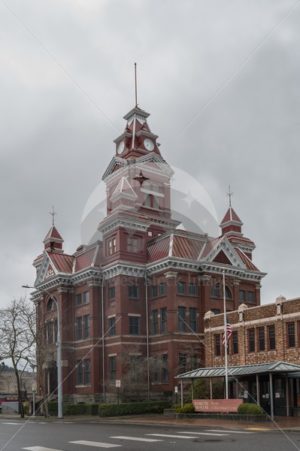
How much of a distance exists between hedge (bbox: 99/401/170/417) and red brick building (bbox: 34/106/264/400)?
4.24 m

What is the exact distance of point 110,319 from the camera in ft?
198

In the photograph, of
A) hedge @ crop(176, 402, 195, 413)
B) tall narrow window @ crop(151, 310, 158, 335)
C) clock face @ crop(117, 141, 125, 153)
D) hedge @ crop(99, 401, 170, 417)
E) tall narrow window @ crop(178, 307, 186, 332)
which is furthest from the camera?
clock face @ crop(117, 141, 125, 153)

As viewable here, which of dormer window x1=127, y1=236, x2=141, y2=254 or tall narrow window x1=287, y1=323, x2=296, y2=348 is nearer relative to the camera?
tall narrow window x1=287, y1=323, x2=296, y2=348

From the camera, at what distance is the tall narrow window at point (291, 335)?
4394 cm

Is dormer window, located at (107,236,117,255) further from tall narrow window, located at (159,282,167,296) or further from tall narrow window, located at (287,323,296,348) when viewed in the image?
tall narrow window, located at (287,323,296,348)

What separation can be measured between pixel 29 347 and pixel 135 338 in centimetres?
1005

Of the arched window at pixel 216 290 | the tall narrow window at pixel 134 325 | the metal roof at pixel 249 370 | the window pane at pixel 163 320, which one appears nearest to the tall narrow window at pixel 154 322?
the window pane at pixel 163 320

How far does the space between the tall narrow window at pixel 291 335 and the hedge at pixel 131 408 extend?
45.5 ft

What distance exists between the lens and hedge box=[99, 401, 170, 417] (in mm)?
49125

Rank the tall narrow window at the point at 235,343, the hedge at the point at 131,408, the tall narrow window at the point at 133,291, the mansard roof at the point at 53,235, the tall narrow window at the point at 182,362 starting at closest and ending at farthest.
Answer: the hedge at the point at 131,408 < the tall narrow window at the point at 235,343 < the tall narrow window at the point at 182,362 < the tall narrow window at the point at 133,291 < the mansard roof at the point at 53,235

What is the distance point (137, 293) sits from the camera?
60.8 meters

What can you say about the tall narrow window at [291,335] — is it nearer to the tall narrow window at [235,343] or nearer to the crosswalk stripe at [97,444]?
the tall narrow window at [235,343]

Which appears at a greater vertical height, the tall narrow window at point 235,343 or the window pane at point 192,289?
the window pane at point 192,289

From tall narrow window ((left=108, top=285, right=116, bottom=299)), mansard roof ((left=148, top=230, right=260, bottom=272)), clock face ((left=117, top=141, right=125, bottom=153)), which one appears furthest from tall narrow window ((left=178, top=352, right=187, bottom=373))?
clock face ((left=117, top=141, right=125, bottom=153))
